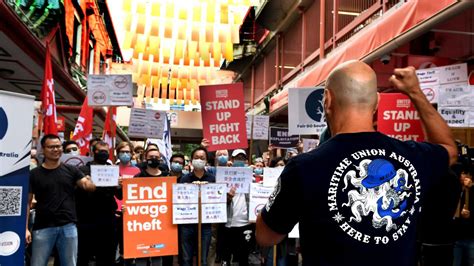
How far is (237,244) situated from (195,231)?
724 millimetres

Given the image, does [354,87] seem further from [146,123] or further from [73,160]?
[146,123]

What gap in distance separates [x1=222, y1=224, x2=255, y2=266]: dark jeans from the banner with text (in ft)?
6.10

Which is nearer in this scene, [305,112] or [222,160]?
[305,112]

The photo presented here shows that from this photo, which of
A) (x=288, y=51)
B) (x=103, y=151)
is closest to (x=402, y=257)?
(x=103, y=151)

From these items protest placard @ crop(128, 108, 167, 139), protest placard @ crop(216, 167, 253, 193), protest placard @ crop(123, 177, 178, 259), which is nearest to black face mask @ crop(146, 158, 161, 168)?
protest placard @ crop(123, 177, 178, 259)

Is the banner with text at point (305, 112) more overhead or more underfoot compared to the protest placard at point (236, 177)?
more overhead

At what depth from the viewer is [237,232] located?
7.79 metres

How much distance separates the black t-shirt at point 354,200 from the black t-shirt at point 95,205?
5.61 meters

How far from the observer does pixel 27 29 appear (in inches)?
392

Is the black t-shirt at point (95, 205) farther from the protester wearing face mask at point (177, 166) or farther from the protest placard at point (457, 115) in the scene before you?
the protest placard at point (457, 115)

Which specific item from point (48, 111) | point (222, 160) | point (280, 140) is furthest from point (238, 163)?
point (280, 140)

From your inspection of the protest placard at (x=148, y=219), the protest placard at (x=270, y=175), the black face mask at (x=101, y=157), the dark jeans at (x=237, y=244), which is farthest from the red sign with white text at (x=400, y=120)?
the black face mask at (x=101, y=157)

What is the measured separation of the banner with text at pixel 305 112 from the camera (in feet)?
26.9

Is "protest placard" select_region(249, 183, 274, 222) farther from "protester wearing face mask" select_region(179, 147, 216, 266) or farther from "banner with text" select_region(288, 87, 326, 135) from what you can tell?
"banner with text" select_region(288, 87, 326, 135)
